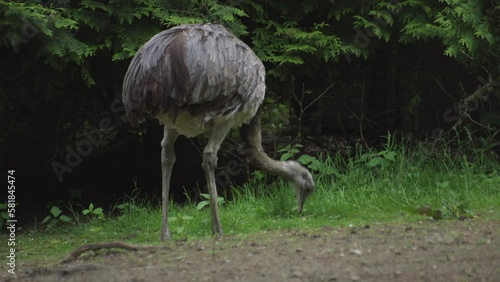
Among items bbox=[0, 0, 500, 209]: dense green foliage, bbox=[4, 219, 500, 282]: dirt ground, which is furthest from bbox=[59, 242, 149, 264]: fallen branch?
bbox=[0, 0, 500, 209]: dense green foliage

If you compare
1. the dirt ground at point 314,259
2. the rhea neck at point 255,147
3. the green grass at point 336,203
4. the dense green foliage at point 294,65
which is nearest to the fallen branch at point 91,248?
the dirt ground at point 314,259

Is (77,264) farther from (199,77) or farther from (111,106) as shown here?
(111,106)

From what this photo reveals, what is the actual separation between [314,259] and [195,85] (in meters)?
1.91

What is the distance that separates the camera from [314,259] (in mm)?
5031

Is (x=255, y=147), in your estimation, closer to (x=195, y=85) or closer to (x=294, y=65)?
(x=195, y=85)

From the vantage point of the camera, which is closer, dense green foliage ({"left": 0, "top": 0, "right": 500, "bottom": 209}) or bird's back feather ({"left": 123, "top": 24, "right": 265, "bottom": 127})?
bird's back feather ({"left": 123, "top": 24, "right": 265, "bottom": 127})

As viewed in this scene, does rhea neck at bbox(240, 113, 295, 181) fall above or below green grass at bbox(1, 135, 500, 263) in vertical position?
above

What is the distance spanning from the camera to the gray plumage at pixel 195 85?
20.4 feet

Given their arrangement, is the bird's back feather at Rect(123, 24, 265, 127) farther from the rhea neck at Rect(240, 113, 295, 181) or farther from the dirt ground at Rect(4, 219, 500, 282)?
the dirt ground at Rect(4, 219, 500, 282)

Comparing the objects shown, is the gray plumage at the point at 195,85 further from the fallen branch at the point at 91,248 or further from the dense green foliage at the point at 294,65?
the dense green foliage at the point at 294,65

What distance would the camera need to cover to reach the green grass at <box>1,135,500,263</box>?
725 centimetres

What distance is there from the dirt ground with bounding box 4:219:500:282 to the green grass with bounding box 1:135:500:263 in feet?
2.90

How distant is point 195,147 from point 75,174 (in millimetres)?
1621

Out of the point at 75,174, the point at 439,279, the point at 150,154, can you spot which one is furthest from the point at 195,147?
the point at 439,279
